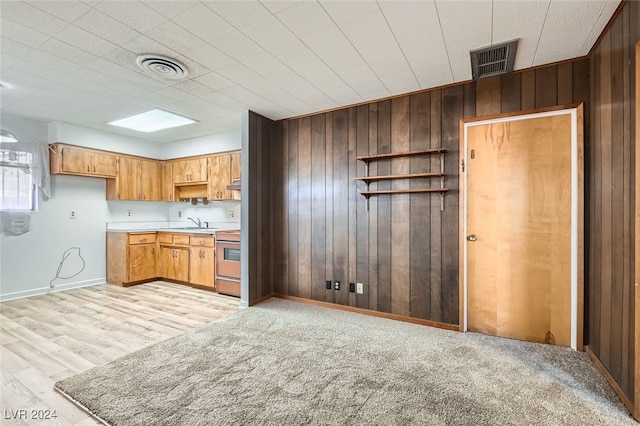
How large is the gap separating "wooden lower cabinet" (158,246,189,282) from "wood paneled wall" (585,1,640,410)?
517cm

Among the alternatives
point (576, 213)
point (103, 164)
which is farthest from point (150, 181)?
point (576, 213)

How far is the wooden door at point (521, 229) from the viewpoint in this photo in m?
2.73

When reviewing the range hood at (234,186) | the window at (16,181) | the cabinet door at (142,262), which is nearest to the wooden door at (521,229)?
the range hood at (234,186)

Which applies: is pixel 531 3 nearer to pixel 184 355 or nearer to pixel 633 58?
pixel 633 58

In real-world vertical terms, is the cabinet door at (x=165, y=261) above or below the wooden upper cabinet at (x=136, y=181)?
below

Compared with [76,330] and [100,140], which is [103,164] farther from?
[76,330]

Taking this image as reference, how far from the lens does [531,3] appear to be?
194cm

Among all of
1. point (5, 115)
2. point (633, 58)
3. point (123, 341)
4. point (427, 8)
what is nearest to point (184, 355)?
point (123, 341)

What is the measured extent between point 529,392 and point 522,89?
259 cm

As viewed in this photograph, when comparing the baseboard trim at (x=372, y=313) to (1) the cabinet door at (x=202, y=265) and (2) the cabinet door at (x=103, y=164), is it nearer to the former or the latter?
(1) the cabinet door at (x=202, y=265)

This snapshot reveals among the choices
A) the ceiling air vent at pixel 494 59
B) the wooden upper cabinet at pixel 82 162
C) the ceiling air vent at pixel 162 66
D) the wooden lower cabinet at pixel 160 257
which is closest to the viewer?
the ceiling air vent at pixel 494 59

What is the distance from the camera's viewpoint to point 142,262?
516cm

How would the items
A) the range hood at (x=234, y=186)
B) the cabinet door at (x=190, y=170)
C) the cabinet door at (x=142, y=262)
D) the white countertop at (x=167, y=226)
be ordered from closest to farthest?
the range hood at (x=234, y=186) < the cabinet door at (x=142, y=262) < the white countertop at (x=167, y=226) < the cabinet door at (x=190, y=170)

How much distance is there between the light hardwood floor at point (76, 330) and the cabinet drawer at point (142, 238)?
0.78 metres
